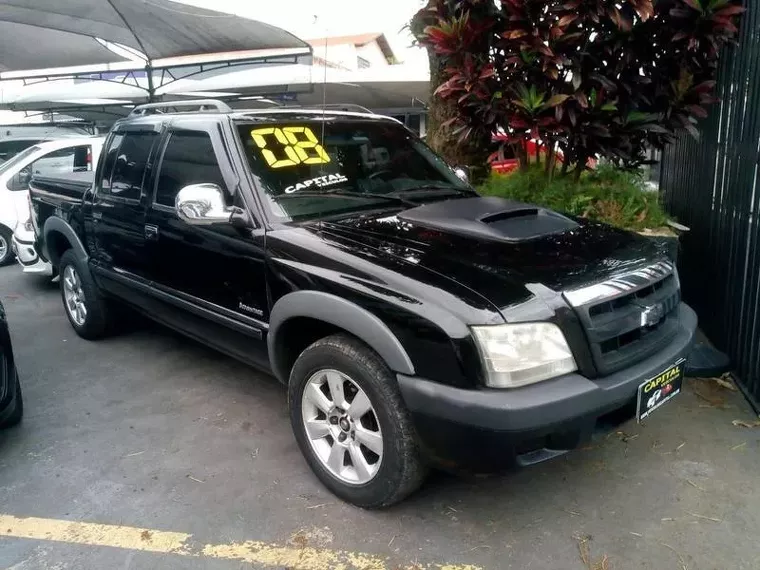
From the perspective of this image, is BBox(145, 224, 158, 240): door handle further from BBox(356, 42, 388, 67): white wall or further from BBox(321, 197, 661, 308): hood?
BBox(356, 42, 388, 67): white wall

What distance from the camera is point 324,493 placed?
10.4ft

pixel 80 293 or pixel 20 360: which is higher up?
pixel 80 293

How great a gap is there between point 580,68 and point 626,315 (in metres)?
2.59

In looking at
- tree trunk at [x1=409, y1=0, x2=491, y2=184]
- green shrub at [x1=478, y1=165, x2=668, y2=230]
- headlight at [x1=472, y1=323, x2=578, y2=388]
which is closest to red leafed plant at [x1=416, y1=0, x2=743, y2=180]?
green shrub at [x1=478, y1=165, x2=668, y2=230]

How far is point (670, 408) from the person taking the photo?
3971 millimetres

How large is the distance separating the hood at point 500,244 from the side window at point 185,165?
898 mm

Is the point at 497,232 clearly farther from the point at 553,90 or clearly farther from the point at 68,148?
the point at 68,148

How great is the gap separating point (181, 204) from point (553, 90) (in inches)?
116

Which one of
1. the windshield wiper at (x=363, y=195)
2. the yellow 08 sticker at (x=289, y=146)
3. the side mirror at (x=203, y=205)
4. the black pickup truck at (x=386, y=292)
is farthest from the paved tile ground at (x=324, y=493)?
the yellow 08 sticker at (x=289, y=146)

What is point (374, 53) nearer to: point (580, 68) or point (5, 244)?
point (5, 244)

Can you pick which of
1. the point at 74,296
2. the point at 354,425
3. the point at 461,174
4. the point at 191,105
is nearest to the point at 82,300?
the point at 74,296

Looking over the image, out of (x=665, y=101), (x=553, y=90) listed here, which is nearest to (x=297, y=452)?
(x=553, y=90)

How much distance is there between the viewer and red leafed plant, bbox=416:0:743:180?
4426 mm

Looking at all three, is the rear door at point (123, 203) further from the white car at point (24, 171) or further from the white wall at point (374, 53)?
the white wall at point (374, 53)
